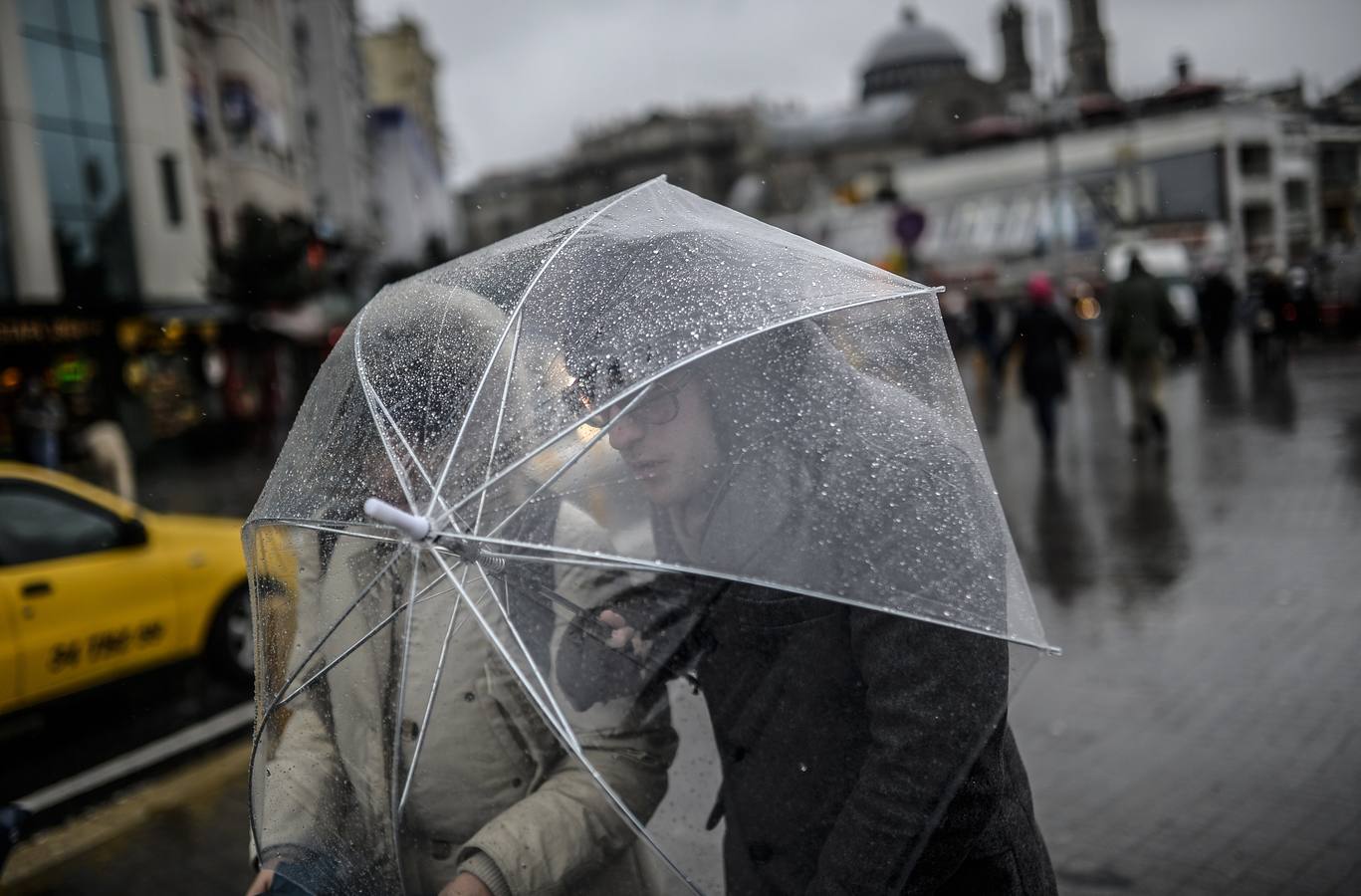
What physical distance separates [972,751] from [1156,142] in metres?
6.25

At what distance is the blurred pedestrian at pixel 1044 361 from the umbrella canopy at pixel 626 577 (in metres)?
11.2

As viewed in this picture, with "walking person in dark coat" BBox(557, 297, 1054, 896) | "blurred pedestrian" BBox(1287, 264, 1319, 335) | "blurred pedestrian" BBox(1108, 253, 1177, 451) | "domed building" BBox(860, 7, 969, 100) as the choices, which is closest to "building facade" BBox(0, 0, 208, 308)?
"blurred pedestrian" BBox(1108, 253, 1177, 451)

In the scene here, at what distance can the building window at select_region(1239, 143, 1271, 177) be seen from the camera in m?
5.67

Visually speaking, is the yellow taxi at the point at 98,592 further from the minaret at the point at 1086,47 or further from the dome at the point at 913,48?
the dome at the point at 913,48

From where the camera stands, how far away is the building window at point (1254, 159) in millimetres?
5672

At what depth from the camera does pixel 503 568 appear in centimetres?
174

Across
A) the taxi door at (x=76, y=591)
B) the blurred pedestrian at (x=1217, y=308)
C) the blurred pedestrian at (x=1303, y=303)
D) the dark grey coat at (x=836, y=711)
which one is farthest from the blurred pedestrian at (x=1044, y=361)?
the dark grey coat at (x=836, y=711)

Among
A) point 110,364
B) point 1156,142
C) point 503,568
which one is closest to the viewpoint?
point 503,568

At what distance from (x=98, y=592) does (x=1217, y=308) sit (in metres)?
19.5

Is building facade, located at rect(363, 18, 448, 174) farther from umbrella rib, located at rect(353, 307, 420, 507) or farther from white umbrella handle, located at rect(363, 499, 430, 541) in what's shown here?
white umbrella handle, located at rect(363, 499, 430, 541)

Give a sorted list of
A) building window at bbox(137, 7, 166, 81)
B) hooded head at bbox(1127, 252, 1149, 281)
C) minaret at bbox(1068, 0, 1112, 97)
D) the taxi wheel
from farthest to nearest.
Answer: building window at bbox(137, 7, 166, 81), hooded head at bbox(1127, 252, 1149, 281), the taxi wheel, minaret at bbox(1068, 0, 1112, 97)

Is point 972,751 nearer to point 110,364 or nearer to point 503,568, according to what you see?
point 503,568

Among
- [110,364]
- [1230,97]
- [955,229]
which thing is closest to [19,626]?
[1230,97]

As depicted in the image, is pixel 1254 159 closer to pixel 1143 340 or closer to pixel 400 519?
pixel 400 519
